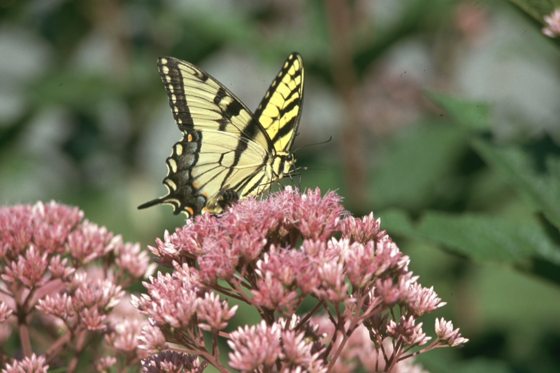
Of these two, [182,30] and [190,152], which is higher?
[182,30]

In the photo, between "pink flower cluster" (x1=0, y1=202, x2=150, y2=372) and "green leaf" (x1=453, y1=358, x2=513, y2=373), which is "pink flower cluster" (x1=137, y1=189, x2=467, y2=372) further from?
"green leaf" (x1=453, y1=358, x2=513, y2=373)

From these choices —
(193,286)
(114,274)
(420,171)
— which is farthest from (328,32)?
(193,286)

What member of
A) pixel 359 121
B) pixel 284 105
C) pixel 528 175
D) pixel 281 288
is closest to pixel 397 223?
pixel 528 175

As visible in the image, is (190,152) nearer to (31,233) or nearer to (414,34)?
(31,233)

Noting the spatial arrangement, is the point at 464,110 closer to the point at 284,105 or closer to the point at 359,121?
the point at 284,105

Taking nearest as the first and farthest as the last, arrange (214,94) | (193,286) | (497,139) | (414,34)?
(193,286)
(497,139)
(214,94)
(414,34)

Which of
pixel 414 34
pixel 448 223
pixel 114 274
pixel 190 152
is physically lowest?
pixel 114 274

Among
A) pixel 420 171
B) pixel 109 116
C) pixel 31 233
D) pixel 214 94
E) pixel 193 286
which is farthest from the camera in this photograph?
pixel 109 116

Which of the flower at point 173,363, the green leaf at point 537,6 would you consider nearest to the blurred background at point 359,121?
the green leaf at point 537,6
